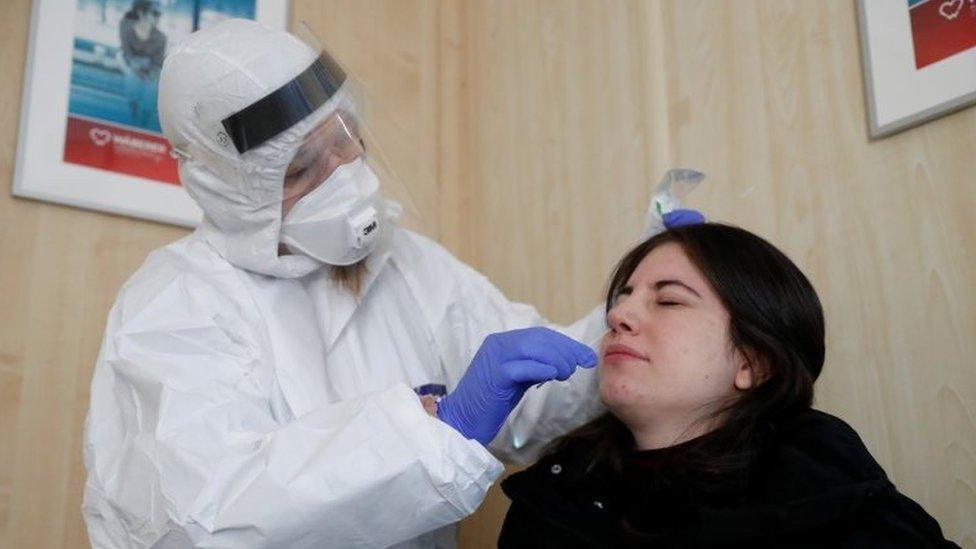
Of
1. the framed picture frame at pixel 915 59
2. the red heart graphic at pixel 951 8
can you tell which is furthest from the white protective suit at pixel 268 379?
the red heart graphic at pixel 951 8

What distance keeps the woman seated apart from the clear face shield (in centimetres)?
45

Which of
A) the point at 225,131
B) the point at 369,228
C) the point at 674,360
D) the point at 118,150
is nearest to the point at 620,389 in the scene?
the point at 674,360

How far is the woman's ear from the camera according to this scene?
1.30m

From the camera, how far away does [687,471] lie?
3.97ft

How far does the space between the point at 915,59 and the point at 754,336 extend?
0.57 metres

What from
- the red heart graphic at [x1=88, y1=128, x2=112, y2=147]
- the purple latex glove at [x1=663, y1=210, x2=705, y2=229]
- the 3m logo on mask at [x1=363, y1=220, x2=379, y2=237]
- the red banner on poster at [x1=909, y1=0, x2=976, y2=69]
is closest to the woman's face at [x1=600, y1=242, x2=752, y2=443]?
the purple latex glove at [x1=663, y1=210, x2=705, y2=229]

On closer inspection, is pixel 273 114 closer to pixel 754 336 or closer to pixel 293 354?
pixel 293 354

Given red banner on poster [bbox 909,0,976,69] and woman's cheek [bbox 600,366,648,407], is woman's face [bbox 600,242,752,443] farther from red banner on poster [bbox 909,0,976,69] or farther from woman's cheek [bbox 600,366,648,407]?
red banner on poster [bbox 909,0,976,69]

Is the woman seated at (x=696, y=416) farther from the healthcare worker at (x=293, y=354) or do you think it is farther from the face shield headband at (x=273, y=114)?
the face shield headband at (x=273, y=114)

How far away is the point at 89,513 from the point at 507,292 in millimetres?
1179

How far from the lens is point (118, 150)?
6.14 ft

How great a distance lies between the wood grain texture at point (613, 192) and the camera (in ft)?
4.51

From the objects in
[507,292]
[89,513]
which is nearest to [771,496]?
[89,513]

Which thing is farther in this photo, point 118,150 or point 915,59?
point 118,150
